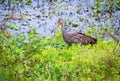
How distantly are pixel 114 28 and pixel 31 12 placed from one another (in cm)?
267

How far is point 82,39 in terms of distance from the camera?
886cm

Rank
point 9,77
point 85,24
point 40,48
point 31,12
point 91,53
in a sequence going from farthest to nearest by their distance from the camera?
point 31,12, point 85,24, point 40,48, point 91,53, point 9,77

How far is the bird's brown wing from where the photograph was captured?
880 centimetres

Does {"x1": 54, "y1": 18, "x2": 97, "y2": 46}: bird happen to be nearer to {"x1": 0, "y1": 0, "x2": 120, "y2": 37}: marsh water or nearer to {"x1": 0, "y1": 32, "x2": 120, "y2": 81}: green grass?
{"x1": 0, "y1": 32, "x2": 120, "y2": 81}: green grass

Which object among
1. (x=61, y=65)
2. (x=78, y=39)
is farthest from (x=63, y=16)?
(x=61, y=65)

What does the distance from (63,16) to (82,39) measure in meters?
2.89

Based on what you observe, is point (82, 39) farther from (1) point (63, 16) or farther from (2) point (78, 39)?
(1) point (63, 16)

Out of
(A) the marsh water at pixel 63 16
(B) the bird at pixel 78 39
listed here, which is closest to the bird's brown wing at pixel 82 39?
(B) the bird at pixel 78 39

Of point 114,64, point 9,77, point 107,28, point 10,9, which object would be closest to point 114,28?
point 107,28

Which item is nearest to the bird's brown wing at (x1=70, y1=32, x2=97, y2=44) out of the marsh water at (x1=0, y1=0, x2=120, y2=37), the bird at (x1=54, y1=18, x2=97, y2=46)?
the bird at (x1=54, y1=18, x2=97, y2=46)

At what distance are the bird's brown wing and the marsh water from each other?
4.34 ft

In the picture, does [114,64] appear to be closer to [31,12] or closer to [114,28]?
[114,28]

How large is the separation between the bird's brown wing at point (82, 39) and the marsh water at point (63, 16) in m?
1.32

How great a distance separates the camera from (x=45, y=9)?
1216 centimetres
